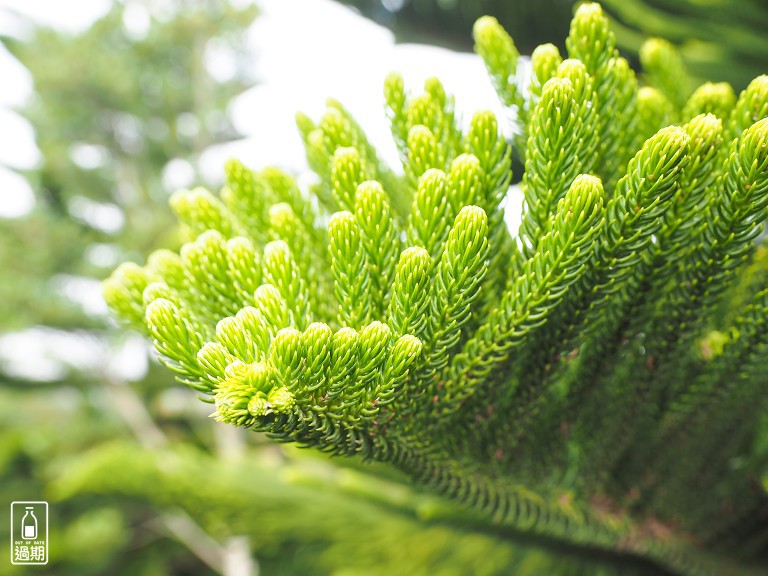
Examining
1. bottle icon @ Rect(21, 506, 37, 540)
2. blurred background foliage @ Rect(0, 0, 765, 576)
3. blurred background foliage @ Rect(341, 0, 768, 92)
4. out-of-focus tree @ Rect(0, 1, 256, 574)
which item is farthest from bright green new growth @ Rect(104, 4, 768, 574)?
out-of-focus tree @ Rect(0, 1, 256, 574)

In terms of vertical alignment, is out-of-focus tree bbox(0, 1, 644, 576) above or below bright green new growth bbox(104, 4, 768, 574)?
above

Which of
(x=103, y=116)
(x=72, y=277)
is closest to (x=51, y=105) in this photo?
(x=103, y=116)

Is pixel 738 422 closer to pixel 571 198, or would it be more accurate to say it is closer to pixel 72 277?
pixel 571 198
